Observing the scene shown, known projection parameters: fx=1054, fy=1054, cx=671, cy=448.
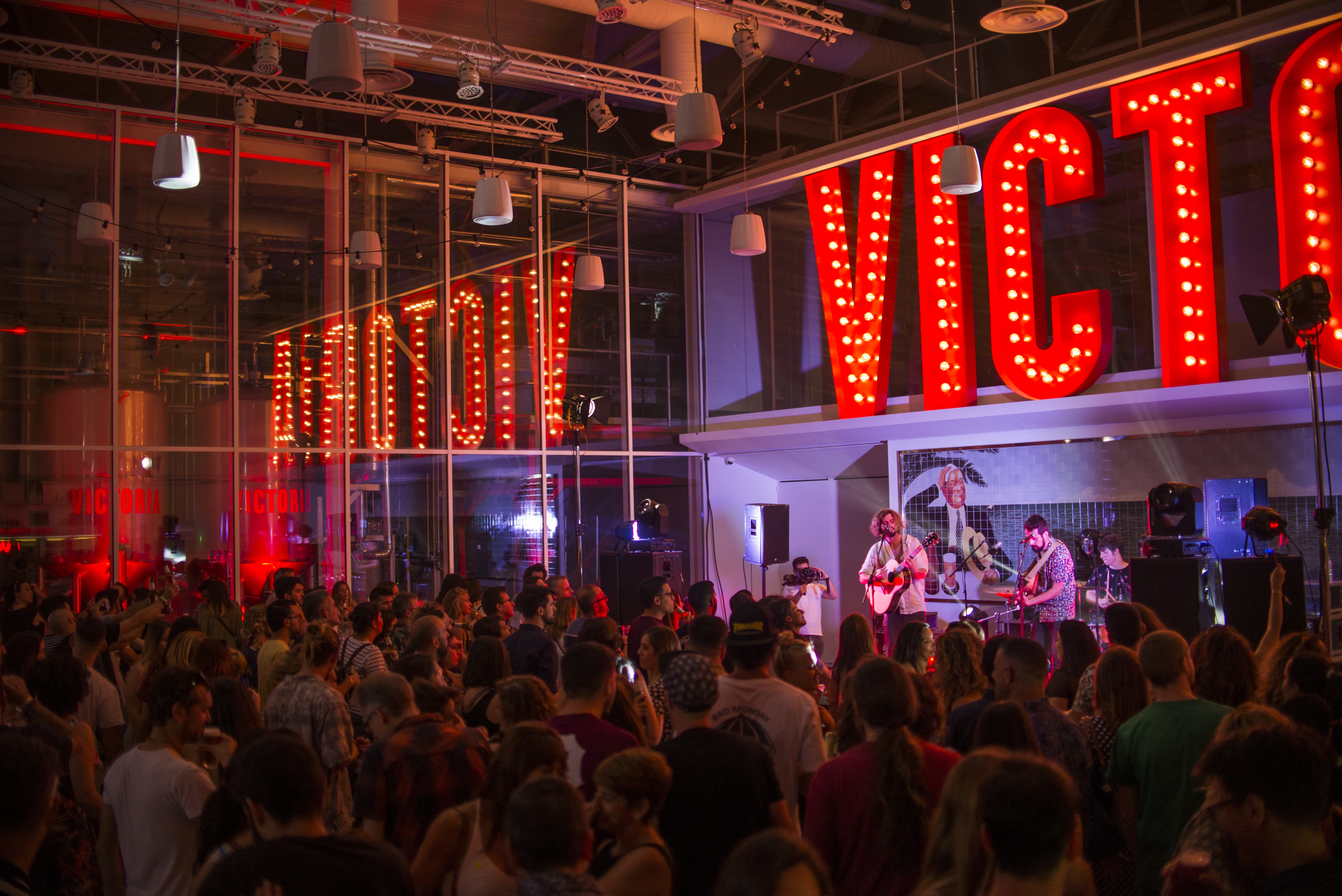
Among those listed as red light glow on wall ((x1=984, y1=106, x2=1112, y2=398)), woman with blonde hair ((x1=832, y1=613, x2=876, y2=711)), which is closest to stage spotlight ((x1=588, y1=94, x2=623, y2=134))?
red light glow on wall ((x1=984, y1=106, x2=1112, y2=398))

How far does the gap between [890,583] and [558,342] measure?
5666 millimetres

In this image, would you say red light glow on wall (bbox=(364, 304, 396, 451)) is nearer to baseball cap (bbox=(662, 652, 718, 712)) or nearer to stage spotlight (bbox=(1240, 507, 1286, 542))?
stage spotlight (bbox=(1240, 507, 1286, 542))

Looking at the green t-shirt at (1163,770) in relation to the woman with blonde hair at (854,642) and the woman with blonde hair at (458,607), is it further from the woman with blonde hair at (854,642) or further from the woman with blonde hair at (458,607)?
the woman with blonde hair at (458,607)

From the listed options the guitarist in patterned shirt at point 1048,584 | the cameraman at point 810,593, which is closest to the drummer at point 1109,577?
the guitarist in patterned shirt at point 1048,584

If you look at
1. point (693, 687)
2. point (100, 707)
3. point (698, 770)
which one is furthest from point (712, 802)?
point (100, 707)

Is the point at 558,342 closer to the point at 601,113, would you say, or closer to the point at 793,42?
the point at 601,113

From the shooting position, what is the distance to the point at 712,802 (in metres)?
2.71

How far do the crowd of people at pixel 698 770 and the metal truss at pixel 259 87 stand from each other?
7091 mm

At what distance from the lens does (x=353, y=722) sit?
479 cm

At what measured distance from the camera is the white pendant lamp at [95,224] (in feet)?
29.9

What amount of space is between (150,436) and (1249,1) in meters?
11.7

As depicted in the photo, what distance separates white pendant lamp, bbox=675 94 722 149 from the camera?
20.2ft

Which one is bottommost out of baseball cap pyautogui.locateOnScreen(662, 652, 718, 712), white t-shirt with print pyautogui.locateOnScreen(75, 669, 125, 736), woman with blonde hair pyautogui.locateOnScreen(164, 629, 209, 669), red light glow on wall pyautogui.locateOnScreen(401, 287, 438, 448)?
white t-shirt with print pyautogui.locateOnScreen(75, 669, 125, 736)

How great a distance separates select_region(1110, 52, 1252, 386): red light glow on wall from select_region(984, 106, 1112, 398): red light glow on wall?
0.55 m
